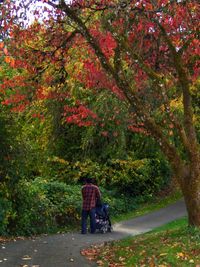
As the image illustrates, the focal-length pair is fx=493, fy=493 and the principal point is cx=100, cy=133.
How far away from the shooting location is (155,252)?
9.81 metres

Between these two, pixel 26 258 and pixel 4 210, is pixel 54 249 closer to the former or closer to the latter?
pixel 26 258

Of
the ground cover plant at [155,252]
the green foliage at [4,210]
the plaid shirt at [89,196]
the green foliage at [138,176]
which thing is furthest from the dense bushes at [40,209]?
the green foliage at [138,176]

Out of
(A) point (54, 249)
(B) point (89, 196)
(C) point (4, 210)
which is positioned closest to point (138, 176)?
(B) point (89, 196)

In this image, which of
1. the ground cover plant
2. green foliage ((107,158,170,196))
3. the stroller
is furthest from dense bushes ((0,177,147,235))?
green foliage ((107,158,170,196))

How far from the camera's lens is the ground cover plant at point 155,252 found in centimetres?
916

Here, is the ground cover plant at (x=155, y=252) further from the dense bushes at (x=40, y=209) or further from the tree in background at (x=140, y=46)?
the dense bushes at (x=40, y=209)

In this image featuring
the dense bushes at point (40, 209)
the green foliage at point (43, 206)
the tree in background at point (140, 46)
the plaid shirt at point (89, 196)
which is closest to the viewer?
the tree in background at point (140, 46)

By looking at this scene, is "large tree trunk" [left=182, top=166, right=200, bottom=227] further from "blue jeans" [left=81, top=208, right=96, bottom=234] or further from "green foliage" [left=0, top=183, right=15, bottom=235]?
"green foliage" [left=0, top=183, right=15, bottom=235]

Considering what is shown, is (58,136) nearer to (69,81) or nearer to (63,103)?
(63,103)

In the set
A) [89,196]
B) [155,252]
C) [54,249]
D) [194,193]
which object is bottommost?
[155,252]

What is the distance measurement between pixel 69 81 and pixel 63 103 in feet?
7.88

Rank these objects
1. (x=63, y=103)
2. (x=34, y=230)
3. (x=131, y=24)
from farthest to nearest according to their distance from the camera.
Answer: (x=63, y=103) < (x=34, y=230) < (x=131, y=24)

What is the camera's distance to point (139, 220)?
19500mm

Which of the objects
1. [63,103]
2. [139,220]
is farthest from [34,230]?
[63,103]
